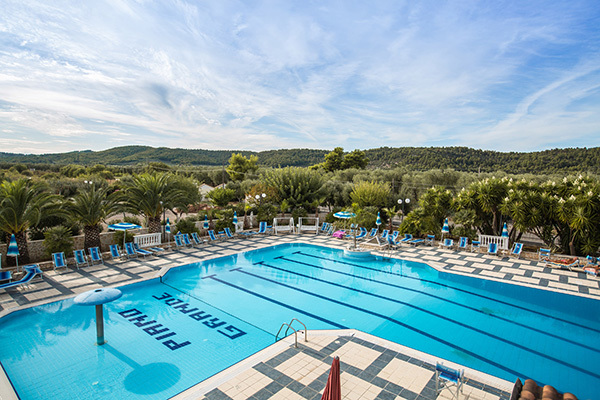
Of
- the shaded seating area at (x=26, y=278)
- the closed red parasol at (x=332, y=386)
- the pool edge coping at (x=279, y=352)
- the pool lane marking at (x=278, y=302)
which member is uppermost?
Result: the closed red parasol at (x=332, y=386)

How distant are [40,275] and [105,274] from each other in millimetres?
1831

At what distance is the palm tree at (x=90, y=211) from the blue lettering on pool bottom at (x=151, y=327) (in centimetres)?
552

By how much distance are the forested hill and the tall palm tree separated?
31208 mm

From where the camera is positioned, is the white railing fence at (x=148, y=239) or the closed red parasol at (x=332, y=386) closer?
the closed red parasol at (x=332, y=386)

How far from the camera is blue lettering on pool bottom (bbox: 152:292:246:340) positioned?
6644 mm

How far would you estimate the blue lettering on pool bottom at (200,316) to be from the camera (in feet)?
21.8

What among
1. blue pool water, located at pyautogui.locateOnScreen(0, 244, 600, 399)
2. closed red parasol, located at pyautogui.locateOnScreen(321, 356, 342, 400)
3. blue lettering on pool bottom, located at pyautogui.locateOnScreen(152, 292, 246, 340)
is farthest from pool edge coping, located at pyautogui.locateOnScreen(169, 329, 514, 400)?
closed red parasol, located at pyautogui.locateOnScreen(321, 356, 342, 400)

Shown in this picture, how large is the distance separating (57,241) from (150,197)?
3661mm

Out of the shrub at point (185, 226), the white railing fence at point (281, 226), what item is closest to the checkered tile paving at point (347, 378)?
the shrub at point (185, 226)

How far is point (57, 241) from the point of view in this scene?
1068 centimetres

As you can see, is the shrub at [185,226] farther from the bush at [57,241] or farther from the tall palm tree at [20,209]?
the tall palm tree at [20,209]

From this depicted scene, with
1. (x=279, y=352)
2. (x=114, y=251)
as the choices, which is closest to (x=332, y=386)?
(x=279, y=352)

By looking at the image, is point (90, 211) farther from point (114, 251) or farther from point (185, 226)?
point (185, 226)

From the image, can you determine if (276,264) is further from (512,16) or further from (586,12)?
(586,12)
